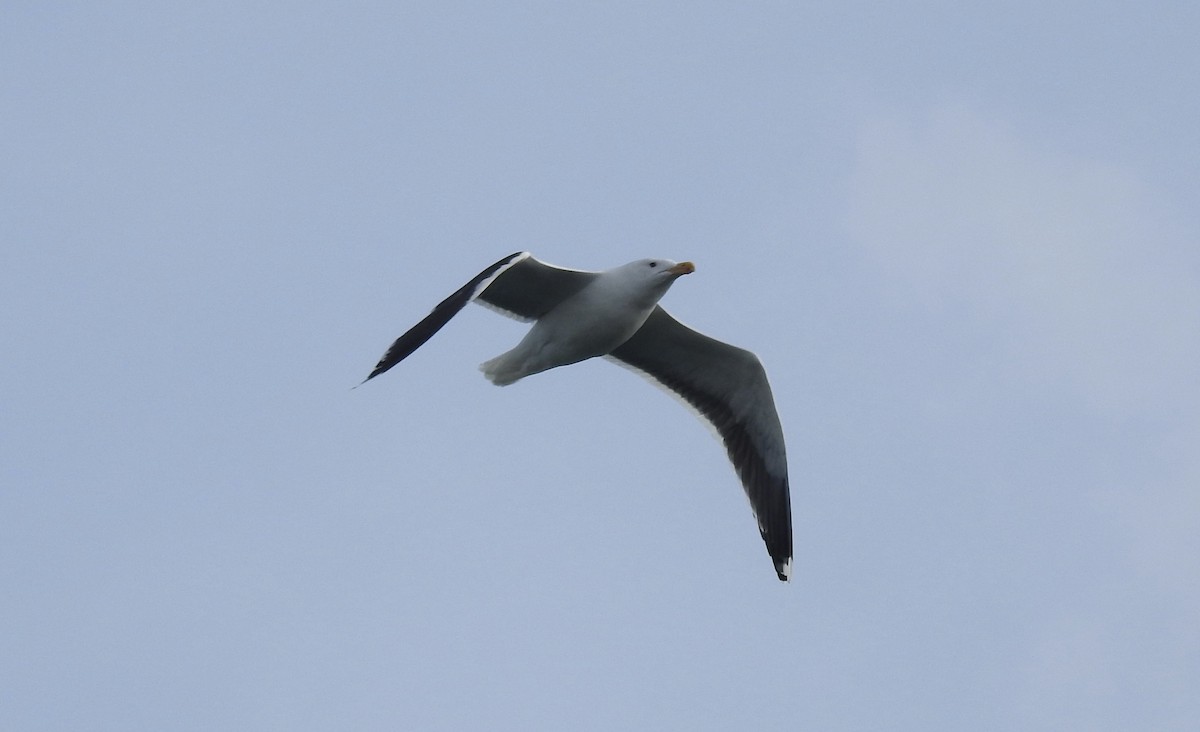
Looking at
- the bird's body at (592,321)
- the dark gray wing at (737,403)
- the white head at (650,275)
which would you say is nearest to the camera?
the white head at (650,275)

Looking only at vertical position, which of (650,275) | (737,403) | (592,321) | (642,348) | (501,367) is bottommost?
(501,367)

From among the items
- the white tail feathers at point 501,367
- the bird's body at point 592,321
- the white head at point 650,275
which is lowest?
the white tail feathers at point 501,367

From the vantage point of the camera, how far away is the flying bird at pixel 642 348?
12117 millimetres

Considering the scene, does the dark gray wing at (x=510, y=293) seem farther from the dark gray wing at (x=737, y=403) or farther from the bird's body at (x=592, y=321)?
the dark gray wing at (x=737, y=403)

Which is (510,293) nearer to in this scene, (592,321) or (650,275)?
(592,321)

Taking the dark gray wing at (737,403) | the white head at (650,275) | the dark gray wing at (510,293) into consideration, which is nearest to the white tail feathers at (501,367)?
the dark gray wing at (510,293)

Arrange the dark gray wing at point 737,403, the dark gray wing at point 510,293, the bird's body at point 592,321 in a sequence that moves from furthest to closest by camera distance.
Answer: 1. the dark gray wing at point 737,403
2. the bird's body at point 592,321
3. the dark gray wing at point 510,293

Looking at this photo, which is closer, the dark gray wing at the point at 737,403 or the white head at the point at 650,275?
the white head at the point at 650,275

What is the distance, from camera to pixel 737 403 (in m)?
14.0

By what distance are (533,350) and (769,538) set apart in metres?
3.38

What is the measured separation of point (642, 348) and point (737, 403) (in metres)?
1.06

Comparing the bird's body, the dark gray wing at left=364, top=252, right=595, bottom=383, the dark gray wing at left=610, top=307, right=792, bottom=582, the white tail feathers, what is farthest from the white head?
the dark gray wing at left=610, top=307, right=792, bottom=582

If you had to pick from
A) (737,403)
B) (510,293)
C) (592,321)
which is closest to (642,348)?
(737,403)

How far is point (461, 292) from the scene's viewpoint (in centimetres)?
1127
